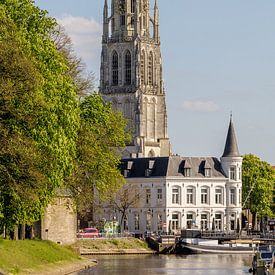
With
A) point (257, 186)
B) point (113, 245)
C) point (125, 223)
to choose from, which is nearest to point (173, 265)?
point (113, 245)

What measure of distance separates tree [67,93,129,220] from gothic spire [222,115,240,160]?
188ft

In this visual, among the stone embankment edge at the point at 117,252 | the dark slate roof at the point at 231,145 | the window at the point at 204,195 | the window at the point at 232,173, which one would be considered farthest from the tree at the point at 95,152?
the window at the point at 232,173

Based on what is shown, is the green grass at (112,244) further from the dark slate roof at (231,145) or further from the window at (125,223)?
the dark slate roof at (231,145)

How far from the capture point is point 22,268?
64.7 metres

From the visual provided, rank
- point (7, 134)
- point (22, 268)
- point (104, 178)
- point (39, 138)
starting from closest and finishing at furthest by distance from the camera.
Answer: point (7, 134), point (39, 138), point (22, 268), point (104, 178)

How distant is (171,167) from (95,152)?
6107cm

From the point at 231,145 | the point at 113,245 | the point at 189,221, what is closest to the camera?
the point at 113,245

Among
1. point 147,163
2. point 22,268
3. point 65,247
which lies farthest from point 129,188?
point 22,268

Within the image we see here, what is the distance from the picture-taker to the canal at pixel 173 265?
8119cm

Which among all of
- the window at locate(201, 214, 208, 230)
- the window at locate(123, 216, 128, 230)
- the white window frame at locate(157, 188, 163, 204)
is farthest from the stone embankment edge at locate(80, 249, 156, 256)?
the window at locate(201, 214, 208, 230)

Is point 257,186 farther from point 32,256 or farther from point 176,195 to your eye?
point 32,256

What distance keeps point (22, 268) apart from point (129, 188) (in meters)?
77.3

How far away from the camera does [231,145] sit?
144 meters

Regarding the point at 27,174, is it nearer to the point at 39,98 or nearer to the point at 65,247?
the point at 39,98
